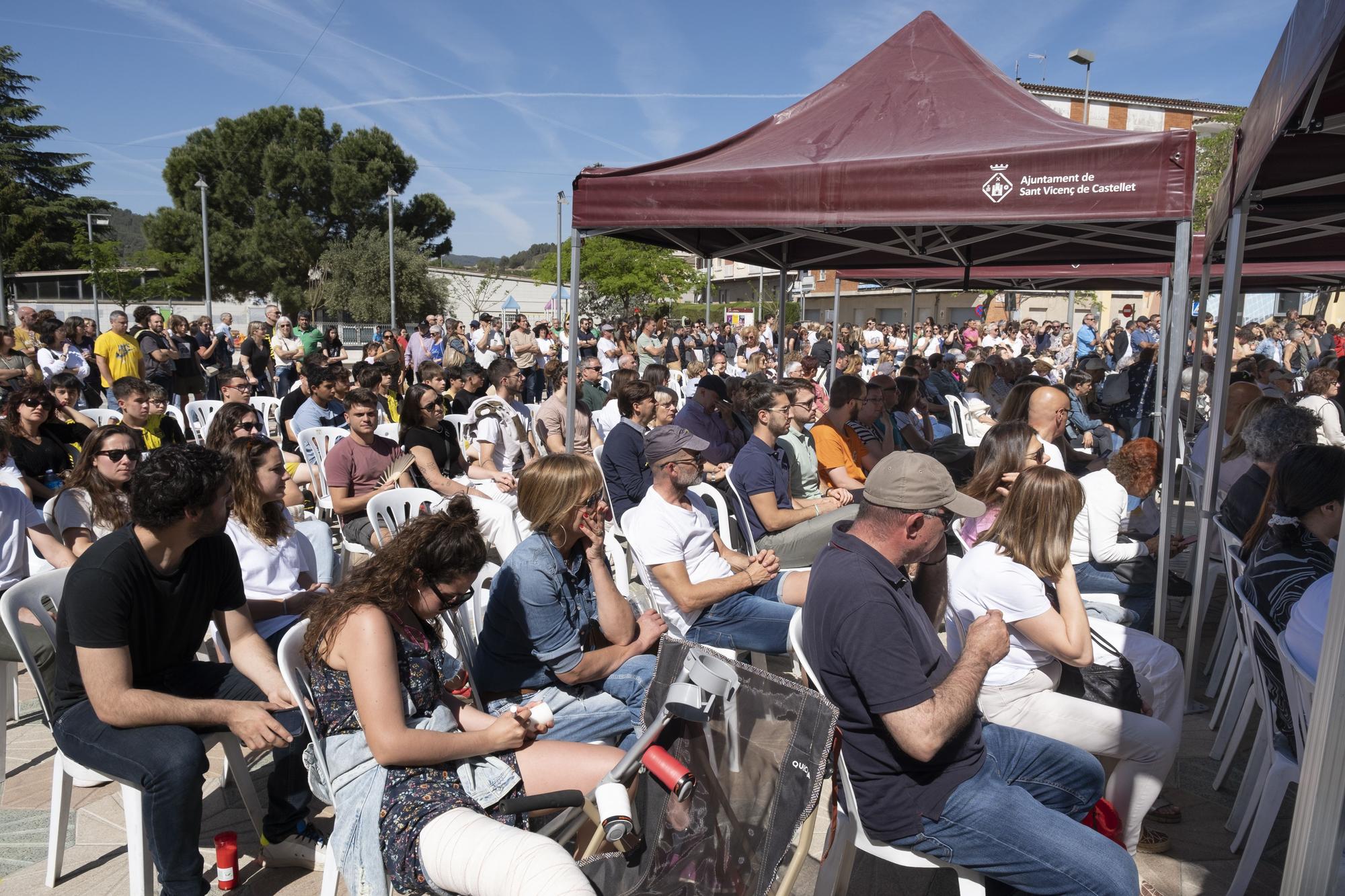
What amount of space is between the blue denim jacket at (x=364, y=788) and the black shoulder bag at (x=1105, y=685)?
72.8 inches

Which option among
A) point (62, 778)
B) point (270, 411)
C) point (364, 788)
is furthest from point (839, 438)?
point (270, 411)

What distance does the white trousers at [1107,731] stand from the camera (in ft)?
8.75

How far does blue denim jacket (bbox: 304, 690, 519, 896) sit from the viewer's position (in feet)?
6.91

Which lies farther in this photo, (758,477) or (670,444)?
(758,477)

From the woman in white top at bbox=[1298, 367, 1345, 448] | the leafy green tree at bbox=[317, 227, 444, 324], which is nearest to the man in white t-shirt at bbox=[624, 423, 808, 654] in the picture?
the woman in white top at bbox=[1298, 367, 1345, 448]

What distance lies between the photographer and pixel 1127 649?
314cm

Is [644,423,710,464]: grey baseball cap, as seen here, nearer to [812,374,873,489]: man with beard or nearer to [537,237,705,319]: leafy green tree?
[812,374,873,489]: man with beard

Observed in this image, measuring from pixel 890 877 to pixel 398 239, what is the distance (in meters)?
41.6

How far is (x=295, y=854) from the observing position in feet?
9.16

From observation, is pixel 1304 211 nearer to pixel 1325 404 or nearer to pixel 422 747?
pixel 1325 404

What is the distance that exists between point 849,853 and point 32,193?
56.9 metres

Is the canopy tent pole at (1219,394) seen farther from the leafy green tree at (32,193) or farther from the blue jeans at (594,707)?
the leafy green tree at (32,193)

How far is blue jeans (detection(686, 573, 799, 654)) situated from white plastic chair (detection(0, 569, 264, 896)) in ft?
5.54

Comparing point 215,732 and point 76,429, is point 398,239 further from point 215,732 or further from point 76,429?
point 215,732
